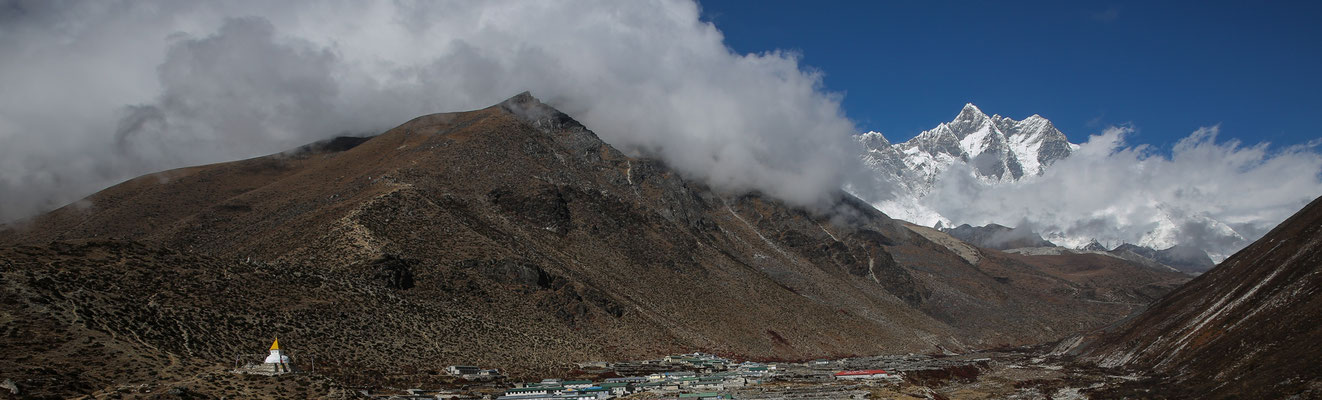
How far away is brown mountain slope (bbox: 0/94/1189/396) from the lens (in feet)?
246

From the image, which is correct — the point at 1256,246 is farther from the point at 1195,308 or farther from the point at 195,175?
the point at 195,175

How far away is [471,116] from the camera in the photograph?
601 feet

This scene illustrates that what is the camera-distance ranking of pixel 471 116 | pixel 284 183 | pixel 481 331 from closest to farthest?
pixel 481 331 → pixel 284 183 → pixel 471 116

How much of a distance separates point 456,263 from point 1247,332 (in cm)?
8677

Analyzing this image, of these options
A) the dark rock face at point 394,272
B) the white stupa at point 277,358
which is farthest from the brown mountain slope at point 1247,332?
the dark rock face at point 394,272

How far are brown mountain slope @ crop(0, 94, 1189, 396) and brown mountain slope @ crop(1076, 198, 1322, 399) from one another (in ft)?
177

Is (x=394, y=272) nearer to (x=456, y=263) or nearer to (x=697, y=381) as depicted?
(x=456, y=263)

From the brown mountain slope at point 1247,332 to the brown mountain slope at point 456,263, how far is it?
54085 mm

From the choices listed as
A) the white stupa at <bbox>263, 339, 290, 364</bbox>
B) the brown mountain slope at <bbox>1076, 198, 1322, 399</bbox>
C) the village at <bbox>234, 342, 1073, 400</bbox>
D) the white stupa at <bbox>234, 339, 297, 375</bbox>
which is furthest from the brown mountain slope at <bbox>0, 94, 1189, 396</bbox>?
the brown mountain slope at <bbox>1076, 198, 1322, 399</bbox>

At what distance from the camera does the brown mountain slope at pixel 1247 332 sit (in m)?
63.7

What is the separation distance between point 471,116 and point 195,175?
5501 centimetres

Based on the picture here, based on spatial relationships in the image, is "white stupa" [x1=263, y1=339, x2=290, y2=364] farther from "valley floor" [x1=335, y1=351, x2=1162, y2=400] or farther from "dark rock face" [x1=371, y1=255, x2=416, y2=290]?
"dark rock face" [x1=371, y1=255, x2=416, y2=290]

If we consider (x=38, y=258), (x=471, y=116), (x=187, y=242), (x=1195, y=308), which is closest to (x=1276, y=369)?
(x=1195, y=308)

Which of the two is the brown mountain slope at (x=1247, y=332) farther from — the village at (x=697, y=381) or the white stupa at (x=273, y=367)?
the white stupa at (x=273, y=367)
